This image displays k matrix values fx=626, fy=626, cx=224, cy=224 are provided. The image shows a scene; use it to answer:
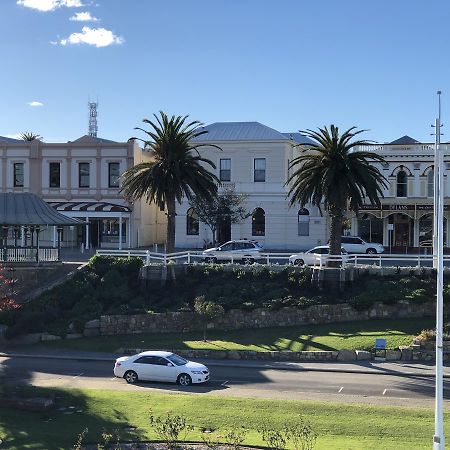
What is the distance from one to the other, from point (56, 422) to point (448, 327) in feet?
63.8

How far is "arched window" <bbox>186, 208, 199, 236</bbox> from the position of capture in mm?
56531

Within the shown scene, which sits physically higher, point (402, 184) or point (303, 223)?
point (402, 184)

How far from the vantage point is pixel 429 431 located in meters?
16.2

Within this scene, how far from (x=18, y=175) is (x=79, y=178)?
228 inches

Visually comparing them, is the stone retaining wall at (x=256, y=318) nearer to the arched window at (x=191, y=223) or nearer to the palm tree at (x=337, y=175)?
the palm tree at (x=337, y=175)


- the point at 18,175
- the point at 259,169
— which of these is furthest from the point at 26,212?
the point at 259,169

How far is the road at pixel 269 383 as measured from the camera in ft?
70.5

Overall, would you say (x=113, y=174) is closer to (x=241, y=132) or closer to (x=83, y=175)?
(x=83, y=175)

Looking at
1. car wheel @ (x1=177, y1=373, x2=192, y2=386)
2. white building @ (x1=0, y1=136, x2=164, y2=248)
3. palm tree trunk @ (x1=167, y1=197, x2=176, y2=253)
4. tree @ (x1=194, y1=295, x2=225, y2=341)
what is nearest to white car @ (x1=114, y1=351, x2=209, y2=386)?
car wheel @ (x1=177, y1=373, x2=192, y2=386)

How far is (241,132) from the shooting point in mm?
57156

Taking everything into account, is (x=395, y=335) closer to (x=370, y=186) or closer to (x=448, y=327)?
(x=448, y=327)

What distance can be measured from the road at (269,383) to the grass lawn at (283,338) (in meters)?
2.93

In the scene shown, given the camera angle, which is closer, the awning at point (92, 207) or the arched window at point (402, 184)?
the arched window at point (402, 184)

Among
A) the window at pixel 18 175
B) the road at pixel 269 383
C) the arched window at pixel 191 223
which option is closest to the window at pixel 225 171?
the arched window at pixel 191 223
